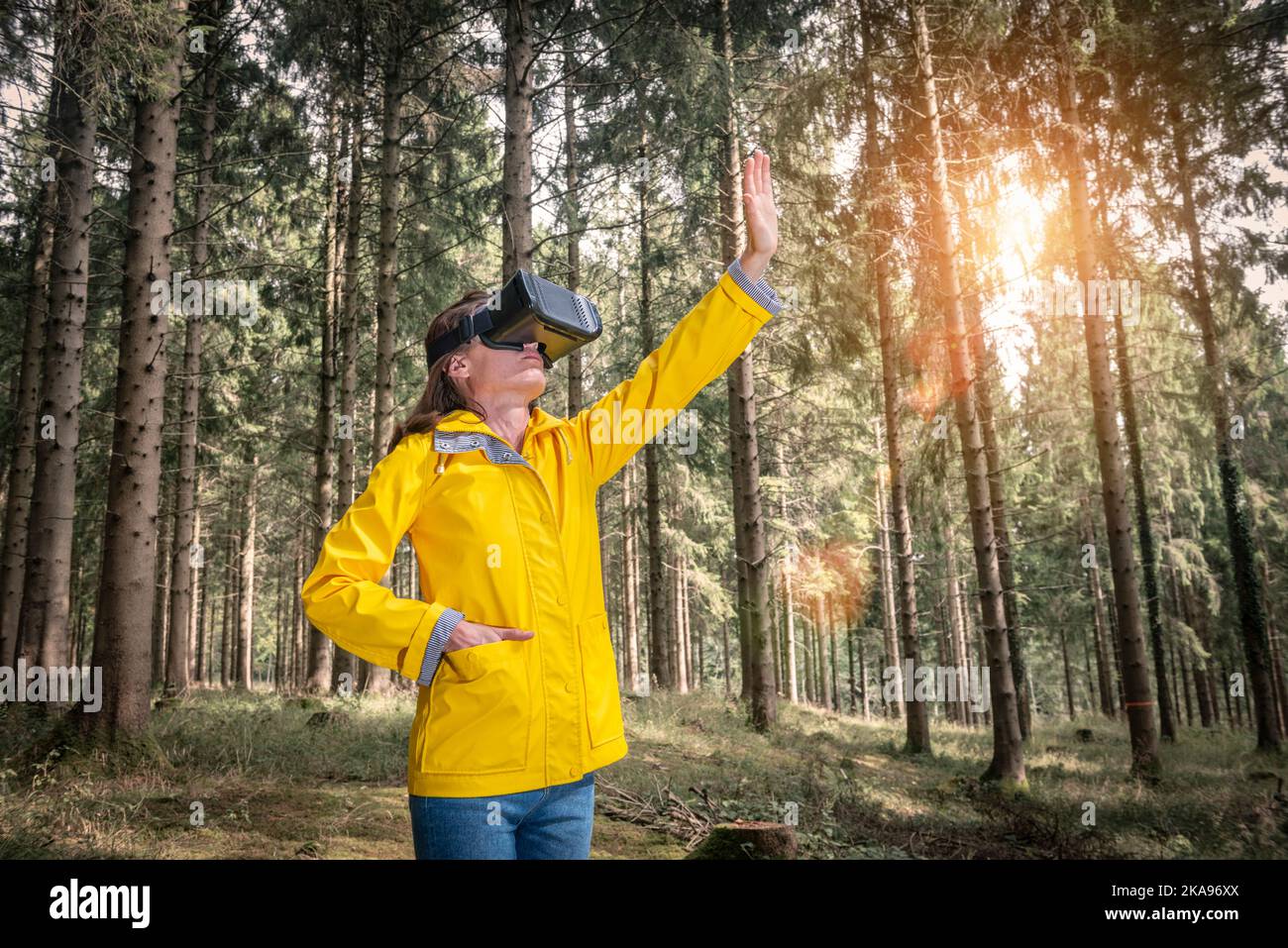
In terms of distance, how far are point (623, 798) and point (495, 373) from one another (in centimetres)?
652

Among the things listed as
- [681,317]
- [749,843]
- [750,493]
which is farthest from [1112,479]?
[749,843]

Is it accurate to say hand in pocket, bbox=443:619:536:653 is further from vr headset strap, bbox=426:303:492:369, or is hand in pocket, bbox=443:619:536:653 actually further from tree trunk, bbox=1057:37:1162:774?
tree trunk, bbox=1057:37:1162:774

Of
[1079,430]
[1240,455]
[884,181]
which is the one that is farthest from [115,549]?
[1240,455]

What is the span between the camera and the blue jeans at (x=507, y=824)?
2.07 metres

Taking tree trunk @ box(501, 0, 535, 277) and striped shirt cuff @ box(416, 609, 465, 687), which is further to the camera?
tree trunk @ box(501, 0, 535, 277)

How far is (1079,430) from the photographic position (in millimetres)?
18016

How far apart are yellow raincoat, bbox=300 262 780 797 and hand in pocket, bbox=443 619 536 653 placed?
0.09ft

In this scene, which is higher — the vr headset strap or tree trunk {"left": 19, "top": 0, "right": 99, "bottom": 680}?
tree trunk {"left": 19, "top": 0, "right": 99, "bottom": 680}

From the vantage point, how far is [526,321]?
2.59 meters

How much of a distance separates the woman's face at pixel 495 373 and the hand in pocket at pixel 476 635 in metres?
0.86

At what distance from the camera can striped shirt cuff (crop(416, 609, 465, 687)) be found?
208 cm

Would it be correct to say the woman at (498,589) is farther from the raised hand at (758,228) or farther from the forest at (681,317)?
the forest at (681,317)

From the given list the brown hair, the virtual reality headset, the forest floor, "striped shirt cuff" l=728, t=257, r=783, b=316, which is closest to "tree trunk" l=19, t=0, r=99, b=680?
the forest floor
